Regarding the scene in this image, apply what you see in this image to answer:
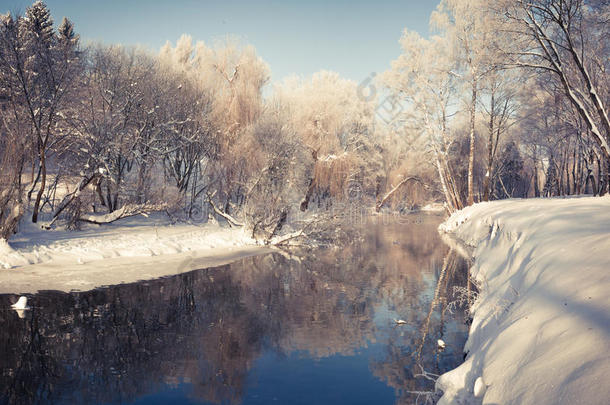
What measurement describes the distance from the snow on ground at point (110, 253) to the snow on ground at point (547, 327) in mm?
8699

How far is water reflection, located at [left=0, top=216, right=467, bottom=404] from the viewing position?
5414 millimetres

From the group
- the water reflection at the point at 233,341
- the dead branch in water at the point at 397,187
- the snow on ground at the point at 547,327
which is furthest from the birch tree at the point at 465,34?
the snow on ground at the point at 547,327

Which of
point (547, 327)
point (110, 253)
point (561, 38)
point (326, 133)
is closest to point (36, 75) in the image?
point (110, 253)

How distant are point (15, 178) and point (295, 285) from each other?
9030 mm

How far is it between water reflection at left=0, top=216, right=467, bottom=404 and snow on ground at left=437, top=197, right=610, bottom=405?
3.29 feet

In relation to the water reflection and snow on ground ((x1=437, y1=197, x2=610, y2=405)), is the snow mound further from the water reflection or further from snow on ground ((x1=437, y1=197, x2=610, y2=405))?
snow on ground ((x1=437, y1=197, x2=610, y2=405))

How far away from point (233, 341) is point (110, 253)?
26.5 feet

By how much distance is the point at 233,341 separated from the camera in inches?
276

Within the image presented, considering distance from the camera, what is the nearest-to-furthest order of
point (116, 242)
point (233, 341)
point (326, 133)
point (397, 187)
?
point (233, 341)
point (116, 242)
point (326, 133)
point (397, 187)

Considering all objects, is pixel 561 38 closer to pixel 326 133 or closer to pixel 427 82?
pixel 427 82

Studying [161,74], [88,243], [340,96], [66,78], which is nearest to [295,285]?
[88,243]

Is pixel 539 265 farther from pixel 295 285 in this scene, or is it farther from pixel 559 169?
pixel 559 169

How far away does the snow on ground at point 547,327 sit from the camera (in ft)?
10.5

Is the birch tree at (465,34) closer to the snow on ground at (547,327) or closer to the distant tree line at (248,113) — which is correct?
the distant tree line at (248,113)
